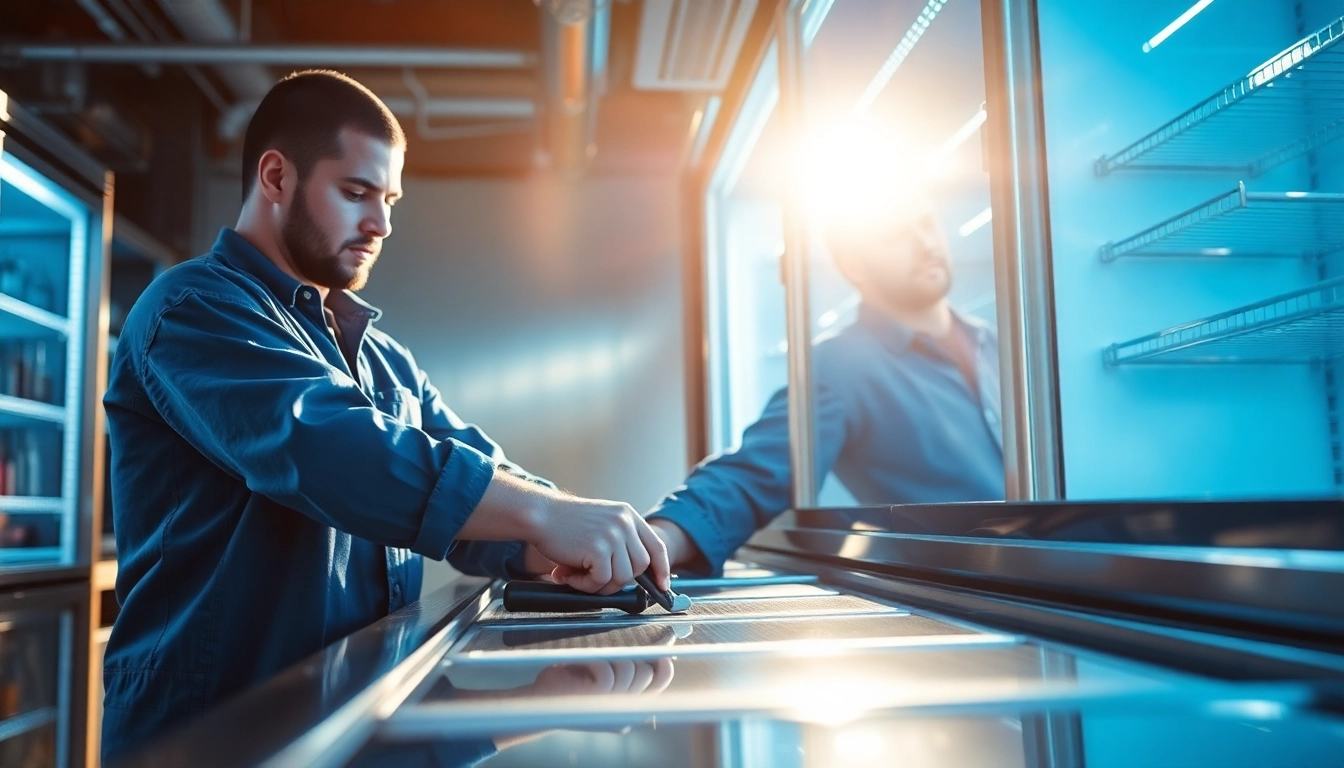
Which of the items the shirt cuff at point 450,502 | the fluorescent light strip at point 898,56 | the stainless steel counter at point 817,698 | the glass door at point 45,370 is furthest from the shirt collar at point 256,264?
the glass door at point 45,370

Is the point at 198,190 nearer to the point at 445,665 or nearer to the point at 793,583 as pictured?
the point at 793,583

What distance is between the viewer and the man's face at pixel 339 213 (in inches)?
59.6

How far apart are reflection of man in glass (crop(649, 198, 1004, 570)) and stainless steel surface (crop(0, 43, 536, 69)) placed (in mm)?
1428

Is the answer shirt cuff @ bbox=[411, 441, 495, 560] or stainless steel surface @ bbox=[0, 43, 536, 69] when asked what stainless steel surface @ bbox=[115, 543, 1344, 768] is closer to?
shirt cuff @ bbox=[411, 441, 495, 560]

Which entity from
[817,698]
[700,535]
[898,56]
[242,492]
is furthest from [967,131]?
[817,698]

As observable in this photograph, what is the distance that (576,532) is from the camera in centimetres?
107

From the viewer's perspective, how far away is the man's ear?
60.4 inches

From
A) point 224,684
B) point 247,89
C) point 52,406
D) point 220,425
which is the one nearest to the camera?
point 220,425

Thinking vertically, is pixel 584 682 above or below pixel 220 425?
below

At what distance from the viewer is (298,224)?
59.8 inches

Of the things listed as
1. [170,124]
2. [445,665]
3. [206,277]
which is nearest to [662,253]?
[170,124]

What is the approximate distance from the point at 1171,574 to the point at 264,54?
3186 mm

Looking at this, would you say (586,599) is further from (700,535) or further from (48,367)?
(48,367)

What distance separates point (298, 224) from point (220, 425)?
0.48 m
